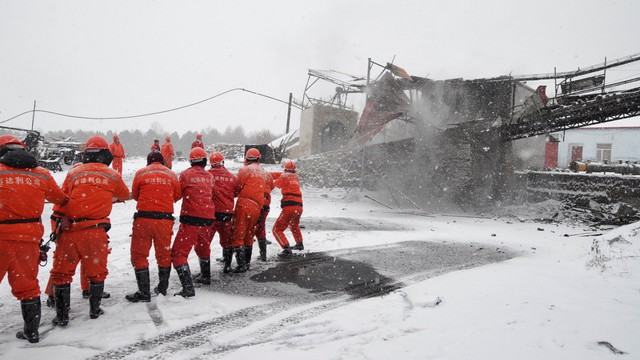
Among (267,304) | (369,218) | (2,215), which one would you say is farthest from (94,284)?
(369,218)

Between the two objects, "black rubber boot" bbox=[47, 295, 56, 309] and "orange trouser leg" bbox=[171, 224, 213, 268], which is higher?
"orange trouser leg" bbox=[171, 224, 213, 268]

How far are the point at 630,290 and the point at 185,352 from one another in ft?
18.1

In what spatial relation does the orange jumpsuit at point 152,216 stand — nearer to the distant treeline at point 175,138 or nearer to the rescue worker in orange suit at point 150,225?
the rescue worker in orange suit at point 150,225

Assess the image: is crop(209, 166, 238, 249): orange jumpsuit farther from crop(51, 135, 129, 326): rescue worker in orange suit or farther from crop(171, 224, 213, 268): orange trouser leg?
crop(51, 135, 129, 326): rescue worker in orange suit

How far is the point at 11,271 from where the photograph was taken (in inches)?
135

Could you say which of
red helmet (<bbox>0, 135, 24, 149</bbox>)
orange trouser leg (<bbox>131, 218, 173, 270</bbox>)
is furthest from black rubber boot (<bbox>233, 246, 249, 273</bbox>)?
red helmet (<bbox>0, 135, 24, 149</bbox>)

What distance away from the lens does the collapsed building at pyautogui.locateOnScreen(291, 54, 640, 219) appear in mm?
16516

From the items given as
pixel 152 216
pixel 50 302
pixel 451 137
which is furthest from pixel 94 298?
pixel 451 137

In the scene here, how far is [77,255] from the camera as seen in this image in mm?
4035

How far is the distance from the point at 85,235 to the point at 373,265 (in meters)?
4.75

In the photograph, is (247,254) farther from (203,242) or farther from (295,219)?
(295,219)

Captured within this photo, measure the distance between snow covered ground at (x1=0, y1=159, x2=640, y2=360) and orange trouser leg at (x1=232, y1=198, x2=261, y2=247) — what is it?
575 millimetres

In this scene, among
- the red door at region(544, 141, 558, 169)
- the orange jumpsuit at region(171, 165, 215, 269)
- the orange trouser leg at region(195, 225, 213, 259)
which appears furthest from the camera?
the red door at region(544, 141, 558, 169)

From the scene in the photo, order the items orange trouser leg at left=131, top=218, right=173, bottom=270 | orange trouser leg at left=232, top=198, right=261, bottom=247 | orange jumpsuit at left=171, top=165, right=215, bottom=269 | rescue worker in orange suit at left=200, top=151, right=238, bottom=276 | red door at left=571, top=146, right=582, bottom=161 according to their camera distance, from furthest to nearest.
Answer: red door at left=571, top=146, right=582, bottom=161, orange trouser leg at left=232, top=198, right=261, bottom=247, rescue worker in orange suit at left=200, top=151, right=238, bottom=276, orange jumpsuit at left=171, top=165, right=215, bottom=269, orange trouser leg at left=131, top=218, right=173, bottom=270
